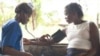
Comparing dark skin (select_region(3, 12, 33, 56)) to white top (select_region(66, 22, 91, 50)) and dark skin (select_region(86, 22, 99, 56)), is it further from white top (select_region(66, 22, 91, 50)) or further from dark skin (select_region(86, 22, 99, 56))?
dark skin (select_region(86, 22, 99, 56))

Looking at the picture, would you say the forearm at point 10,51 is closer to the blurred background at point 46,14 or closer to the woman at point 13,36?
the woman at point 13,36

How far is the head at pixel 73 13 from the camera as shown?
212 cm

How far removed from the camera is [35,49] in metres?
2.37

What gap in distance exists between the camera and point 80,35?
6.88 feet

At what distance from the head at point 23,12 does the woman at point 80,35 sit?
405 millimetres

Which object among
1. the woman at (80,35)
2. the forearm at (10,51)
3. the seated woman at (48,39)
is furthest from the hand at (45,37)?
the forearm at (10,51)

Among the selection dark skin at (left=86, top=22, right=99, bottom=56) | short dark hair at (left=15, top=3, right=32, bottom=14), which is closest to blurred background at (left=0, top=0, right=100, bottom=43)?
dark skin at (left=86, top=22, right=99, bottom=56)

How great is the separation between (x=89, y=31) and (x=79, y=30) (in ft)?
0.31

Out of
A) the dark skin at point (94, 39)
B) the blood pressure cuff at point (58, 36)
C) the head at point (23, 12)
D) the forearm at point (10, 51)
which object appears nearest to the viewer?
the forearm at point (10, 51)

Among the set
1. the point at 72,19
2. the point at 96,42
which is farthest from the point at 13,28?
the point at 96,42

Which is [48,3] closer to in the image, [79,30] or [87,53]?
[79,30]

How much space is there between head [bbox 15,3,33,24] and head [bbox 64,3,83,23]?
1.29ft

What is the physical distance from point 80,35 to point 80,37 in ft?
0.06

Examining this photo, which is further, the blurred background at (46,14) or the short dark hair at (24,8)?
the blurred background at (46,14)
